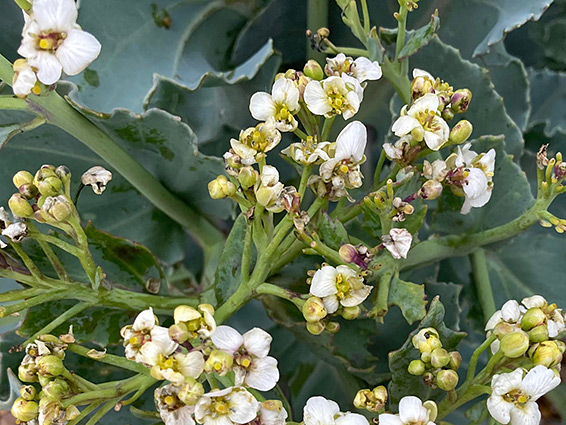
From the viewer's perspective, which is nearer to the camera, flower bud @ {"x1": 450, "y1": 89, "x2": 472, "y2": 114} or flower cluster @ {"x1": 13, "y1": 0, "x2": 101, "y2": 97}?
flower cluster @ {"x1": 13, "y1": 0, "x2": 101, "y2": 97}

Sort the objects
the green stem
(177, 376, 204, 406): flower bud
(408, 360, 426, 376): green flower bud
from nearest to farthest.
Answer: (177, 376, 204, 406): flower bud → (408, 360, 426, 376): green flower bud → the green stem

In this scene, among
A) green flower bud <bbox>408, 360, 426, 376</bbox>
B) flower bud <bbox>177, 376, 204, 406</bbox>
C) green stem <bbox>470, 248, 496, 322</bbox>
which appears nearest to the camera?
flower bud <bbox>177, 376, 204, 406</bbox>

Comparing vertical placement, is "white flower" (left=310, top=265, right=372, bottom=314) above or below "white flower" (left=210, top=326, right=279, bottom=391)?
above

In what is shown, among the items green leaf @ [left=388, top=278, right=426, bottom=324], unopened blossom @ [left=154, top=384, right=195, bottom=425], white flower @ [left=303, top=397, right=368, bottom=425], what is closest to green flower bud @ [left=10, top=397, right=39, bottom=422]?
unopened blossom @ [left=154, top=384, right=195, bottom=425]

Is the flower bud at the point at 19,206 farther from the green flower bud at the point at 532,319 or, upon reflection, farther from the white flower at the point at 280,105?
the green flower bud at the point at 532,319

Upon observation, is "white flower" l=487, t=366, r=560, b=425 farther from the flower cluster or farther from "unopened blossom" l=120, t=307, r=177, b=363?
the flower cluster

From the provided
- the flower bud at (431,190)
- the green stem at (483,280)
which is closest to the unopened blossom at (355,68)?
the flower bud at (431,190)

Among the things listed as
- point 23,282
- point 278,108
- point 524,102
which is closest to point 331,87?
point 278,108

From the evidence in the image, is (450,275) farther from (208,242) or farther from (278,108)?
(278,108)
